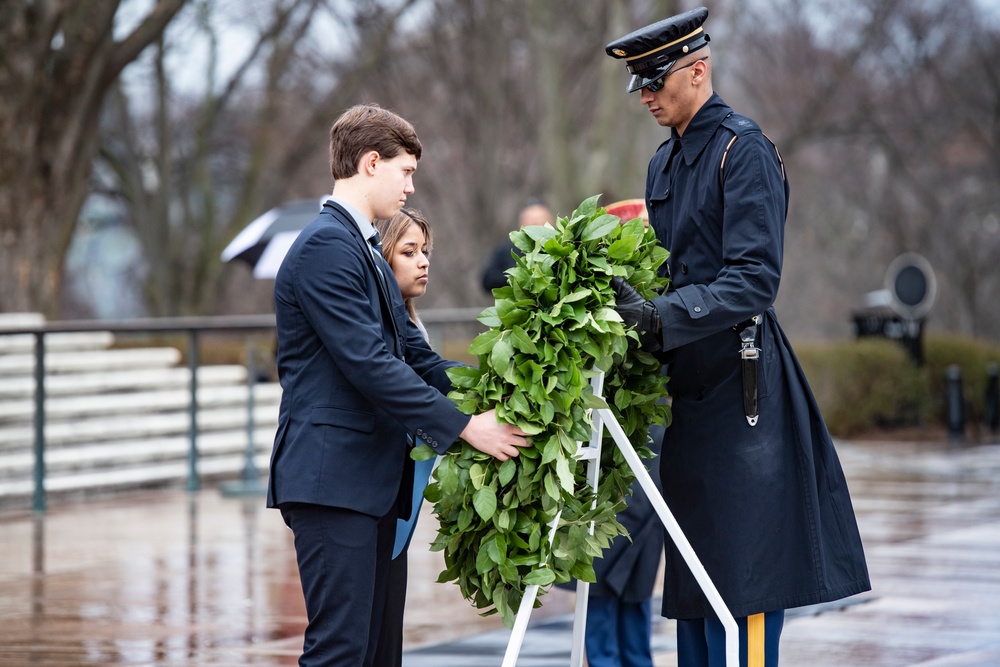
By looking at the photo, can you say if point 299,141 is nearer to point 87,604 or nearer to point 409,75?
point 409,75

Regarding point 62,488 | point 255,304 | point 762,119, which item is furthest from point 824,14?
point 62,488

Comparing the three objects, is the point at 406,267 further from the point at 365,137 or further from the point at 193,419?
the point at 193,419

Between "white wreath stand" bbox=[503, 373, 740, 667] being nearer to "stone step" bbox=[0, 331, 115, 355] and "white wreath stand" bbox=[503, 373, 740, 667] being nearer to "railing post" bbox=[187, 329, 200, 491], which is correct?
"railing post" bbox=[187, 329, 200, 491]

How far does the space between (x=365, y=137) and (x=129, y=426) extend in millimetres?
8413

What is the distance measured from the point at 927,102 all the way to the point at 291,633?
24.5 m

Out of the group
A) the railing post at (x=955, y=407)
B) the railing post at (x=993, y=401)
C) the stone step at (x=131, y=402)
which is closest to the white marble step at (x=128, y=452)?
the stone step at (x=131, y=402)

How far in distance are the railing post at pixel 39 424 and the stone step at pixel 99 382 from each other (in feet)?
1.58

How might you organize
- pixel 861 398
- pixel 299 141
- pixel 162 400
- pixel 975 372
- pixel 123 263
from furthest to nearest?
pixel 123 263 → pixel 299 141 → pixel 975 372 → pixel 861 398 → pixel 162 400

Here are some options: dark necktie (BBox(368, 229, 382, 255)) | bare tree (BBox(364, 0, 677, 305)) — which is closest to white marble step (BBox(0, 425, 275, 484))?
dark necktie (BBox(368, 229, 382, 255))

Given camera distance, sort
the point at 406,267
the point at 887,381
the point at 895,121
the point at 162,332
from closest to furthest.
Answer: the point at 406,267 → the point at 162,332 → the point at 887,381 → the point at 895,121

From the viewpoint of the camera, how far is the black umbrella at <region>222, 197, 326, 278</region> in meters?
10.7

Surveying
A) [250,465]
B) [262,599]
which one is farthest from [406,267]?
[250,465]

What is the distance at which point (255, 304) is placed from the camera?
30453 mm

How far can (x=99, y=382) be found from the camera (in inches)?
466
